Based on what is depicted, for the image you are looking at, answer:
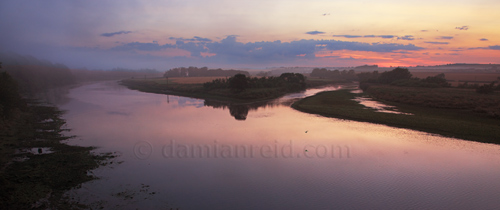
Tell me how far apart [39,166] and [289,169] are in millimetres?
10984

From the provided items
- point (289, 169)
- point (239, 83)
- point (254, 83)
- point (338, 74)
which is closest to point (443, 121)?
point (289, 169)

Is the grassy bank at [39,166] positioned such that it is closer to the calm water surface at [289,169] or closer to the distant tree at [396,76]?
the calm water surface at [289,169]

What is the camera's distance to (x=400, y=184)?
33.0 feet

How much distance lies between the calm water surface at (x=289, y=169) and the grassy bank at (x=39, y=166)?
0.71 meters

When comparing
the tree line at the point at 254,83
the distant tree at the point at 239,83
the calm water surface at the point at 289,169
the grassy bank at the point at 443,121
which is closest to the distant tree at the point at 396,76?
the tree line at the point at 254,83

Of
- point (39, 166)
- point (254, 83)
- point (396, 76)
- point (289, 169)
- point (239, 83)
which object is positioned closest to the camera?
point (39, 166)

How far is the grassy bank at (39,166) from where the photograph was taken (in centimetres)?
830

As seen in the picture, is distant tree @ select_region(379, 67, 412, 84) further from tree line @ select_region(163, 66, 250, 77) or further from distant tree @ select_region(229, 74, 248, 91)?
tree line @ select_region(163, 66, 250, 77)

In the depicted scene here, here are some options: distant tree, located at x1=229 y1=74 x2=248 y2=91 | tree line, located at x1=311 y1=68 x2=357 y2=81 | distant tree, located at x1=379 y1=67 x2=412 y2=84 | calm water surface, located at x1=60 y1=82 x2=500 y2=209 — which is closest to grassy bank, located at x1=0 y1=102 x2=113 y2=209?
calm water surface, located at x1=60 y1=82 x2=500 y2=209

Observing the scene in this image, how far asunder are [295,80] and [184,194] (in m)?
54.6

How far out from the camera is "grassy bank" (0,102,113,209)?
830 cm

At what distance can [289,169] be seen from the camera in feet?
38.1

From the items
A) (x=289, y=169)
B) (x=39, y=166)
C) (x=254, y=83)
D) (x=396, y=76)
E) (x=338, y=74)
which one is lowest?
(x=289, y=169)

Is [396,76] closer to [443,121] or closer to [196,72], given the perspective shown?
[443,121]
